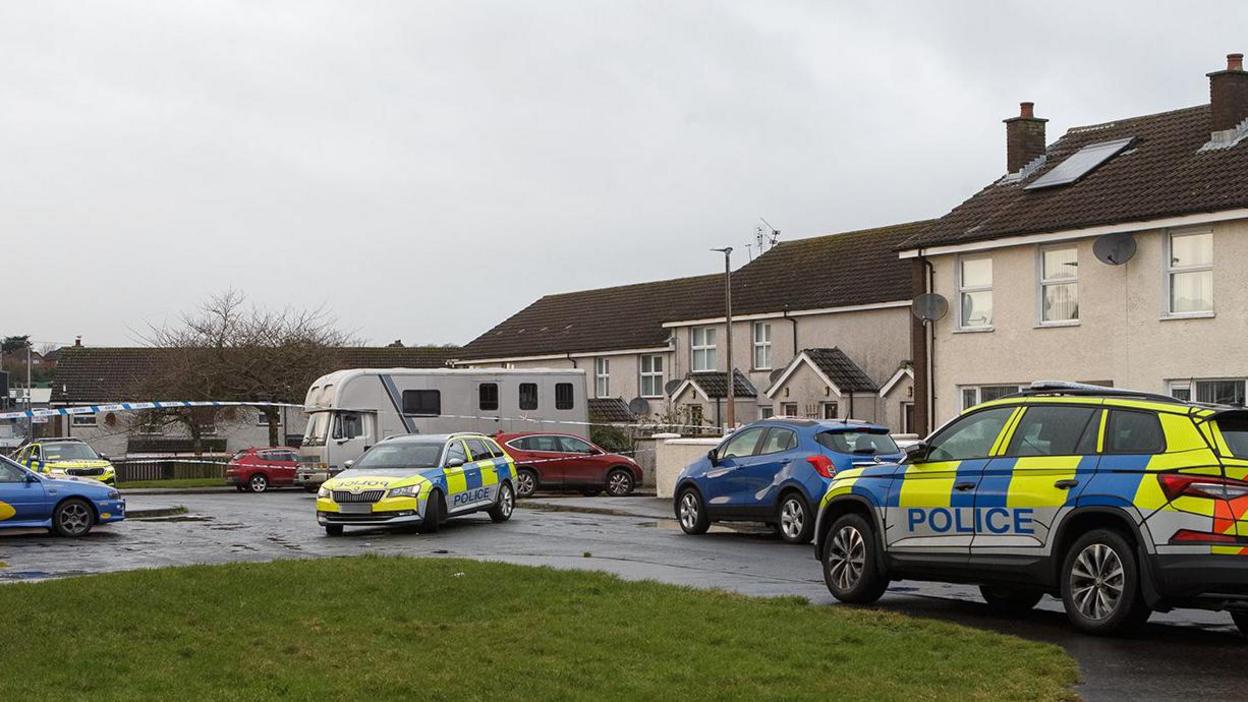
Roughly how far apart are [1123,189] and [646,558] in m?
16.1

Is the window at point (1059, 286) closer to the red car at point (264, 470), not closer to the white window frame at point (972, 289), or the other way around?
the white window frame at point (972, 289)

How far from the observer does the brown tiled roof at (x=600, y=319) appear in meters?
55.7

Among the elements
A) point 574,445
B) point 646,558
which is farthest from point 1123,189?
point 646,558

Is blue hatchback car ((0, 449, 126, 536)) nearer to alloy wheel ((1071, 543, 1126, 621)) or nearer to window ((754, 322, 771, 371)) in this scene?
alloy wheel ((1071, 543, 1126, 621))

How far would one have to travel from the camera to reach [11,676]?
9.09 meters

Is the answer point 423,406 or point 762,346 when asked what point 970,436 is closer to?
point 423,406

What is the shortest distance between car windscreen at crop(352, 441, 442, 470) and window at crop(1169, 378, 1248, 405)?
12722mm

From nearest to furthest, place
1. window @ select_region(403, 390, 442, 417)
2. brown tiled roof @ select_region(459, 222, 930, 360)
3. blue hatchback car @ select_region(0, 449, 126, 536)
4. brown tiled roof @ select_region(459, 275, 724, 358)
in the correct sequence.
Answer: blue hatchback car @ select_region(0, 449, 126, 536), window @ select_region(403, 390, 442, 417), brown tiled roof @ select_region(459, 222, 930, 360), brown tiled roof @ select_region(459, 275, 724, 358)

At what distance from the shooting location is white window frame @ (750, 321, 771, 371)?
4881 centimetres

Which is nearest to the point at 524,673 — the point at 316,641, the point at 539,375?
the point at 316,641

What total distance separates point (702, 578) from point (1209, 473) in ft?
19.9

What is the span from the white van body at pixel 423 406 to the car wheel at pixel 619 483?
4.20 meters

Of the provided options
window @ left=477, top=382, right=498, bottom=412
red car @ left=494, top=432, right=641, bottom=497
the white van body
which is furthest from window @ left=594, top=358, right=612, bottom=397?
red car @ left=494, top=432, right=641, bottom=497

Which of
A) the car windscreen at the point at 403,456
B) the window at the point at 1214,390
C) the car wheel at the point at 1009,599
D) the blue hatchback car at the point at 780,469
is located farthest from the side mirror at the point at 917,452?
the window at the point at 1214,390
